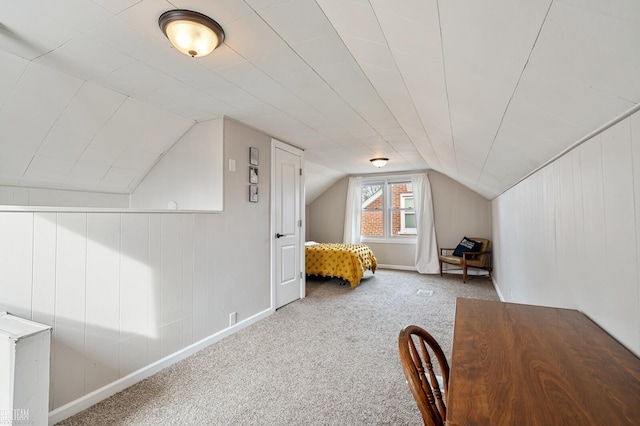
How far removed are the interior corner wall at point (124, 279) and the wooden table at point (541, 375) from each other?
84.4 inches

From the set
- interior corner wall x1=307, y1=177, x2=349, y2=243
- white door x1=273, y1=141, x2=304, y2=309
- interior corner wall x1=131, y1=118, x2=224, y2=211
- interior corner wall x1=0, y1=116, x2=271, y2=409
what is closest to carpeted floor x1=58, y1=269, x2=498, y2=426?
interior corner wall x1=0, y1=116, x2=271, y2=409

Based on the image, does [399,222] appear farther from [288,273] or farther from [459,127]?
[459,127]

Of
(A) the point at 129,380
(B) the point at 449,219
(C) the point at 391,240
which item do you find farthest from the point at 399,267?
(A) the point at 129,380

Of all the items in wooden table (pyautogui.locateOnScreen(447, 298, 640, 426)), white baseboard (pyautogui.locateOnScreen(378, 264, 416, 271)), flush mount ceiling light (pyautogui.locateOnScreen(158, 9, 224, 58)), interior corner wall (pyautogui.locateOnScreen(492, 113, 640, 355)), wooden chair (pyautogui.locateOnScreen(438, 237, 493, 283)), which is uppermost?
flush mount ceiling light (pyautogui.locateOnScreen(158, 9, 224, 58))

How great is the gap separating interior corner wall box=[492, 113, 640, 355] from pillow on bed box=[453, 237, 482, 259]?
338cm

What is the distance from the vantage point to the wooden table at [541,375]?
651 mm

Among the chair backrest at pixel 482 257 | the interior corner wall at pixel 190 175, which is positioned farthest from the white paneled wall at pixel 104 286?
the chair backrest at pixel 482 257

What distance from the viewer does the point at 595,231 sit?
3.90 ft

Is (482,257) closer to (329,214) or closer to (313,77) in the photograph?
(329,214)

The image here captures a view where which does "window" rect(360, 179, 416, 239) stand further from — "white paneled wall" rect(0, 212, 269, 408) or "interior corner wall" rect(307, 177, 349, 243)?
"white paneled wall" rect(0, 212, 269, 408)

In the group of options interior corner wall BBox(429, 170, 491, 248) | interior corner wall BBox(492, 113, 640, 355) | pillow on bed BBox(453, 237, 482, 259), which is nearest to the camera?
interior corner wall BBox(492, 113, 640, 355)

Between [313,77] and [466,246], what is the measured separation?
4.67 metres

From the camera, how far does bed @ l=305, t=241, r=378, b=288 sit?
4762 millimetres

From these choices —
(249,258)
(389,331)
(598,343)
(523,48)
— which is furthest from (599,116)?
(249,258)
